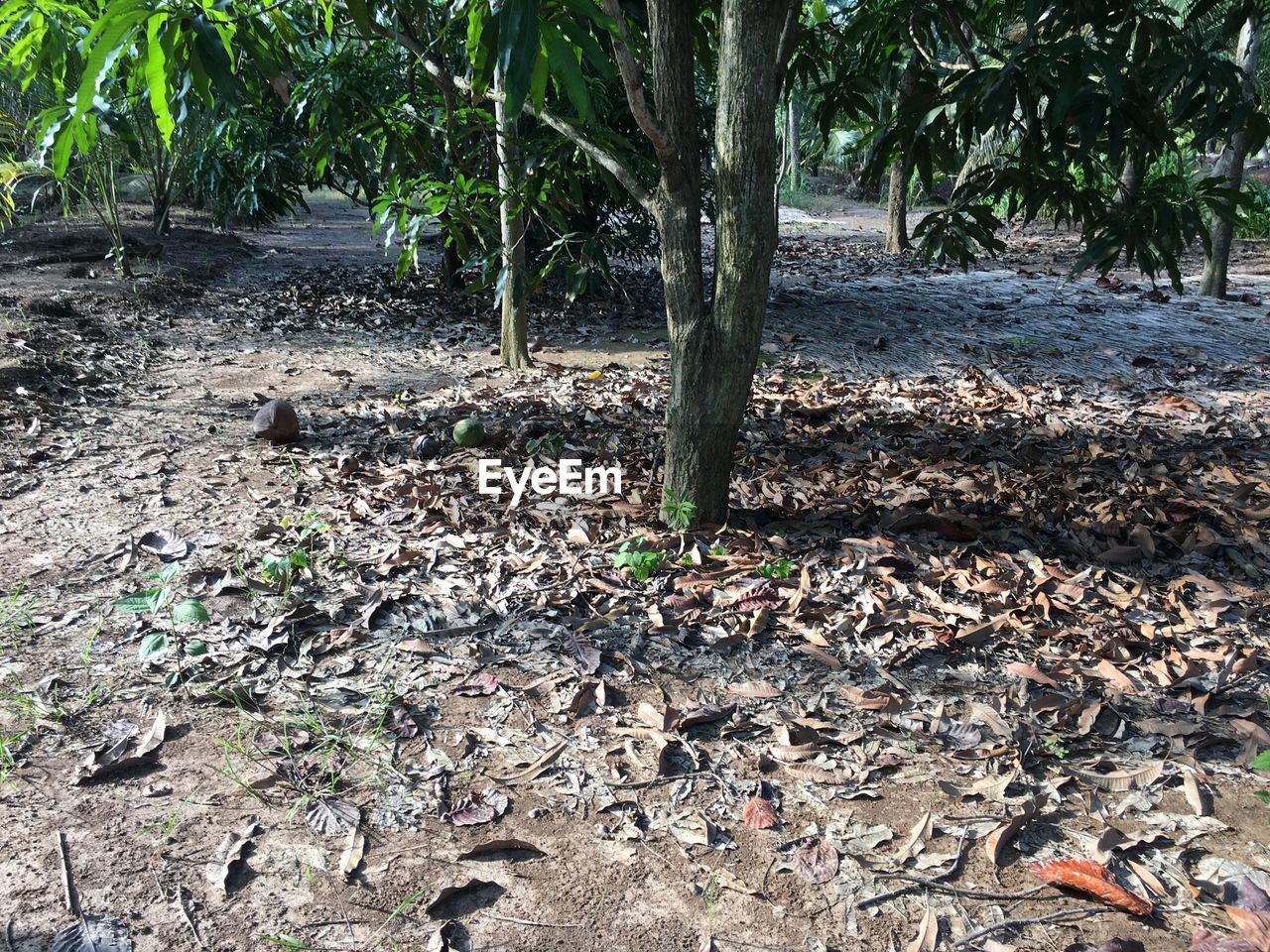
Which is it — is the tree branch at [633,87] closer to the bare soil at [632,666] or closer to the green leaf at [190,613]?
the bare soil at [632,666]

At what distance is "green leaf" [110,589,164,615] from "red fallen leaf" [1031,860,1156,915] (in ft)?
7.59

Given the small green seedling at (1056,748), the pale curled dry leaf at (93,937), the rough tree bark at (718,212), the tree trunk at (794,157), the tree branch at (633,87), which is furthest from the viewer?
the tree trunk at (794,157)

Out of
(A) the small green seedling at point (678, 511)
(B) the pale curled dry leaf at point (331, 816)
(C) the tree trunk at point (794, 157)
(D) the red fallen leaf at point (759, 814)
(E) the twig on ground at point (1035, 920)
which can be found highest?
(C) the tree trunk at point (794, 157)

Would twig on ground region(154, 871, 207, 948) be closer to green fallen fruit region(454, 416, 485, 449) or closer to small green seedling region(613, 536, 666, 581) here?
small green seedling region(613, 536, 666, 581)

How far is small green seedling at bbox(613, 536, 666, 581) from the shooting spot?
9.78ft

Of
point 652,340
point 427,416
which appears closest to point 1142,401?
point 652,340

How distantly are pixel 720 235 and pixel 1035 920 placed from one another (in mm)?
2128

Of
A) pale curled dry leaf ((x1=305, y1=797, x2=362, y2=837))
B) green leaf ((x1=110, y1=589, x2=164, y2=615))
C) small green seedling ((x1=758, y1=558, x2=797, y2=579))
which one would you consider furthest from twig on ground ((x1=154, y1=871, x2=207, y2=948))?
small green seedling ((x1=758, y1=558, x2=797, y2=579))

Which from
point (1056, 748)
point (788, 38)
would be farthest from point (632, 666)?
point (788, 38)

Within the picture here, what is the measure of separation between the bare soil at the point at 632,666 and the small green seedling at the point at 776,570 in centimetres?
3

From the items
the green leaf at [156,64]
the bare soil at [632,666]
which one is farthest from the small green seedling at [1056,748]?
the green leaf at [156,64]

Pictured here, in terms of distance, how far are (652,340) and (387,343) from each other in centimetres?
192

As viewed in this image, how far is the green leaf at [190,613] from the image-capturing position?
2492mm

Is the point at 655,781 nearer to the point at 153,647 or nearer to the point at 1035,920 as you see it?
Result: the point at 1035,920
